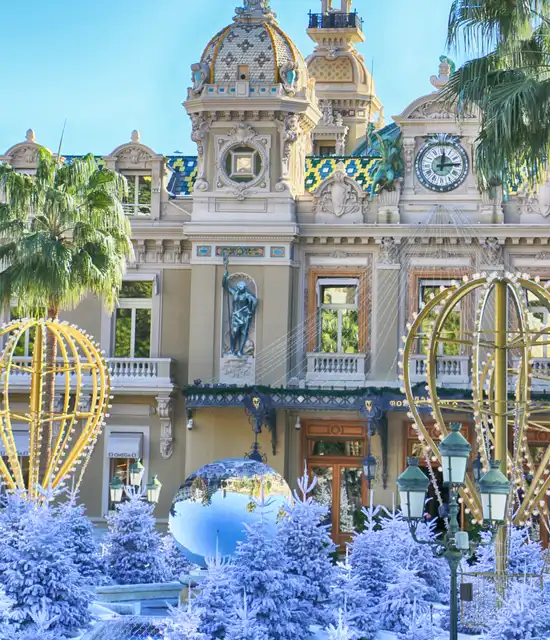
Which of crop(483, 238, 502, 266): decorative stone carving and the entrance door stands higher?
crop(483, 238, 502, 266): decorative stone carving

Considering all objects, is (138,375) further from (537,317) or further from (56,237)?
(537,317)

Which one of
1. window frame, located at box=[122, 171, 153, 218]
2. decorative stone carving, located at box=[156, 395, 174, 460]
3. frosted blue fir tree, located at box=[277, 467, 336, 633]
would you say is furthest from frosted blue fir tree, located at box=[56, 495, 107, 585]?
window frame, located at box=[122, 171, 153, 218]

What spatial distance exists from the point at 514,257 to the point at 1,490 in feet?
53.1

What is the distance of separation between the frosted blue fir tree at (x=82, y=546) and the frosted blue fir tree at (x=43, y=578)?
95.0 inches

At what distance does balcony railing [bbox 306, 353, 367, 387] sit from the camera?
4406 cm

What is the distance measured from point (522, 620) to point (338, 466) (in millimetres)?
22785

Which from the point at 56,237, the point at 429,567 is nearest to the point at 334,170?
the point at 56,237

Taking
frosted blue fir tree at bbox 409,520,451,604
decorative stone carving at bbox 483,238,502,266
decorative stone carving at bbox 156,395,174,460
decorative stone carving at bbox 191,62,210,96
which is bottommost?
frosted blue fir tree at bbox 409,520,451,604

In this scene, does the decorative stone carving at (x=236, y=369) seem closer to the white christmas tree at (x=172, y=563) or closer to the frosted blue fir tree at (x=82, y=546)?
the white christmas tree at (x=172, y=563)

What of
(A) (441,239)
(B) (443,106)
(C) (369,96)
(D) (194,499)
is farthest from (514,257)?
(D) (194,499)

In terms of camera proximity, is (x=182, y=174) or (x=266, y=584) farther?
(x=182, y=174)

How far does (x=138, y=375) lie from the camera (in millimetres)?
45094

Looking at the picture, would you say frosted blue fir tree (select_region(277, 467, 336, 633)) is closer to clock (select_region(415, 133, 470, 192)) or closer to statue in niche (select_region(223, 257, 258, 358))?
statue in niche (select_region(223, 257, 258, 358))

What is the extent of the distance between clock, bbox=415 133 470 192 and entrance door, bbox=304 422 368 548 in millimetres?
7541
